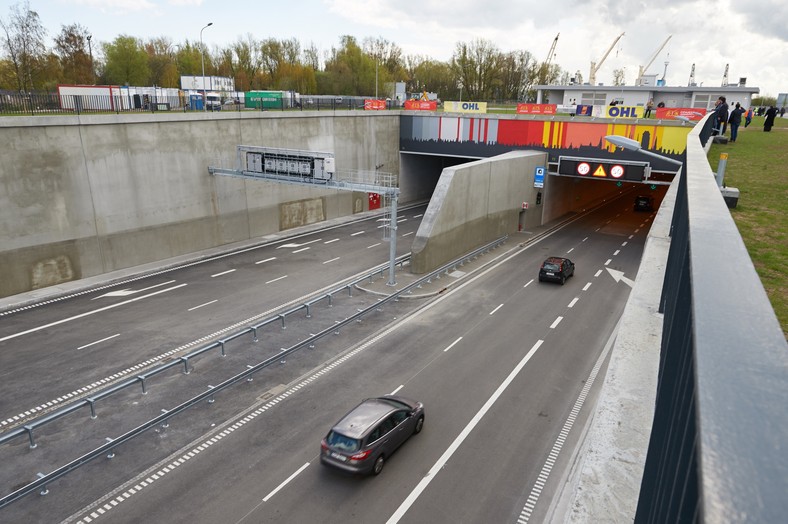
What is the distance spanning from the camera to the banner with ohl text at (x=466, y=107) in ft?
161

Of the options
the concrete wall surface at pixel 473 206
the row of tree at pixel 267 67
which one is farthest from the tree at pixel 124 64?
the concrete wall surface at pixel 473 206

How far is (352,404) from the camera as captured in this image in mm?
17219

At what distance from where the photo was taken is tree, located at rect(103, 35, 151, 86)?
66.8m

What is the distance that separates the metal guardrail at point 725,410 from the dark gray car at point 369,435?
456 inches

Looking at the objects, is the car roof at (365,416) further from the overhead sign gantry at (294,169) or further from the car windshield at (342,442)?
the overhead sign gantry at (294,169)

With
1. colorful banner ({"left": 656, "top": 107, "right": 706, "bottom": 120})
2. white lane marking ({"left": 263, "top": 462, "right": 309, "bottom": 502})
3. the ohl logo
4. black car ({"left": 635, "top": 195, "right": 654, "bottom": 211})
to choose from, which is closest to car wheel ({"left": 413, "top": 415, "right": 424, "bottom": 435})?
white lane marking ({"left": 263, "top": 462, "right": 309, "bottom": 502})

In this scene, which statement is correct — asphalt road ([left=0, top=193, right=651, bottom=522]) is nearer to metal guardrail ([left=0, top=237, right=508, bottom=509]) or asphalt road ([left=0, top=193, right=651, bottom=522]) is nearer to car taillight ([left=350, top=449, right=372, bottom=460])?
metal guardrail ([left=0, top=237, right=508, bottom=509])

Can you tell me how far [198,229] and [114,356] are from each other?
632 inches

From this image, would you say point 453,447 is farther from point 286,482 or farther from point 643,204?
point 643,204

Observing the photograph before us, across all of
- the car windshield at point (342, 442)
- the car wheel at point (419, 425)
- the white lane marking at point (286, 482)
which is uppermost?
the car windshield at point (342, 442)

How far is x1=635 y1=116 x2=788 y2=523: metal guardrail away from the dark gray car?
11.6 m

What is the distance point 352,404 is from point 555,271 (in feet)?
54.6

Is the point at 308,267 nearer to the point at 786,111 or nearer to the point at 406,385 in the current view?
the point at 406,385

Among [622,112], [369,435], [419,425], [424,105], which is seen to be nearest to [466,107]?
[424,105]
